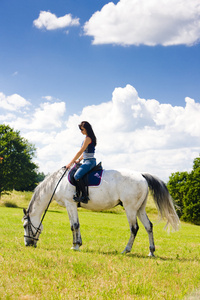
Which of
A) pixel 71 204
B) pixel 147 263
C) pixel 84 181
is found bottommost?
pixel 147 263

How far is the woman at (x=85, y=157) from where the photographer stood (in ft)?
31.7

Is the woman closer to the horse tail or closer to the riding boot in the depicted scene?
the riding boot

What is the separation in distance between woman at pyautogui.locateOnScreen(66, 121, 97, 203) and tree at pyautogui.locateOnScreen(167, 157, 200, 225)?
42.0 metres

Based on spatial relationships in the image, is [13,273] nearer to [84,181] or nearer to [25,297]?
[25,297]

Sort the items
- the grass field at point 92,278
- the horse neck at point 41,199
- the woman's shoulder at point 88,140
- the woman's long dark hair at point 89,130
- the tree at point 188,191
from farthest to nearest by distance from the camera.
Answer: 1. the tree at point 188,191
2. the horse neck at point 41,199
3. the woman's long dark hair at point 89,130
4. the woman's shoulder at point 88,140
5. the grass field at point 92,278

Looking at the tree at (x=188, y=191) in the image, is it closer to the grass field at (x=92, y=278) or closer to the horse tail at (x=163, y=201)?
the horse tail at (x=163, y=201)

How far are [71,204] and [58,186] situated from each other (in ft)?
2.60

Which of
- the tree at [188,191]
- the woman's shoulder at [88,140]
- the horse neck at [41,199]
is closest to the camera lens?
the woman's shoulder at [88,140]

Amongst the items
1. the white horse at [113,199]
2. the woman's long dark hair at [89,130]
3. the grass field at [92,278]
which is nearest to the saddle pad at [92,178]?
the white horse at [113,199]

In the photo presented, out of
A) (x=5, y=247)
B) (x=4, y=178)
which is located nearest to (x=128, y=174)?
(x=5, y=247)

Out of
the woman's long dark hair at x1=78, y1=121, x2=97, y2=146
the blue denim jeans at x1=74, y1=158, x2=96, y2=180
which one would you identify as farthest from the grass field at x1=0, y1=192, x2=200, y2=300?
the woman's long dark hair at x1=78, y1=121, x2=97, y2=146

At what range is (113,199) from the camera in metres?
9.78

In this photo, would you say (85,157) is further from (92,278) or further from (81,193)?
(92,278)

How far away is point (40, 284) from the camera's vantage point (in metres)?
5.53
